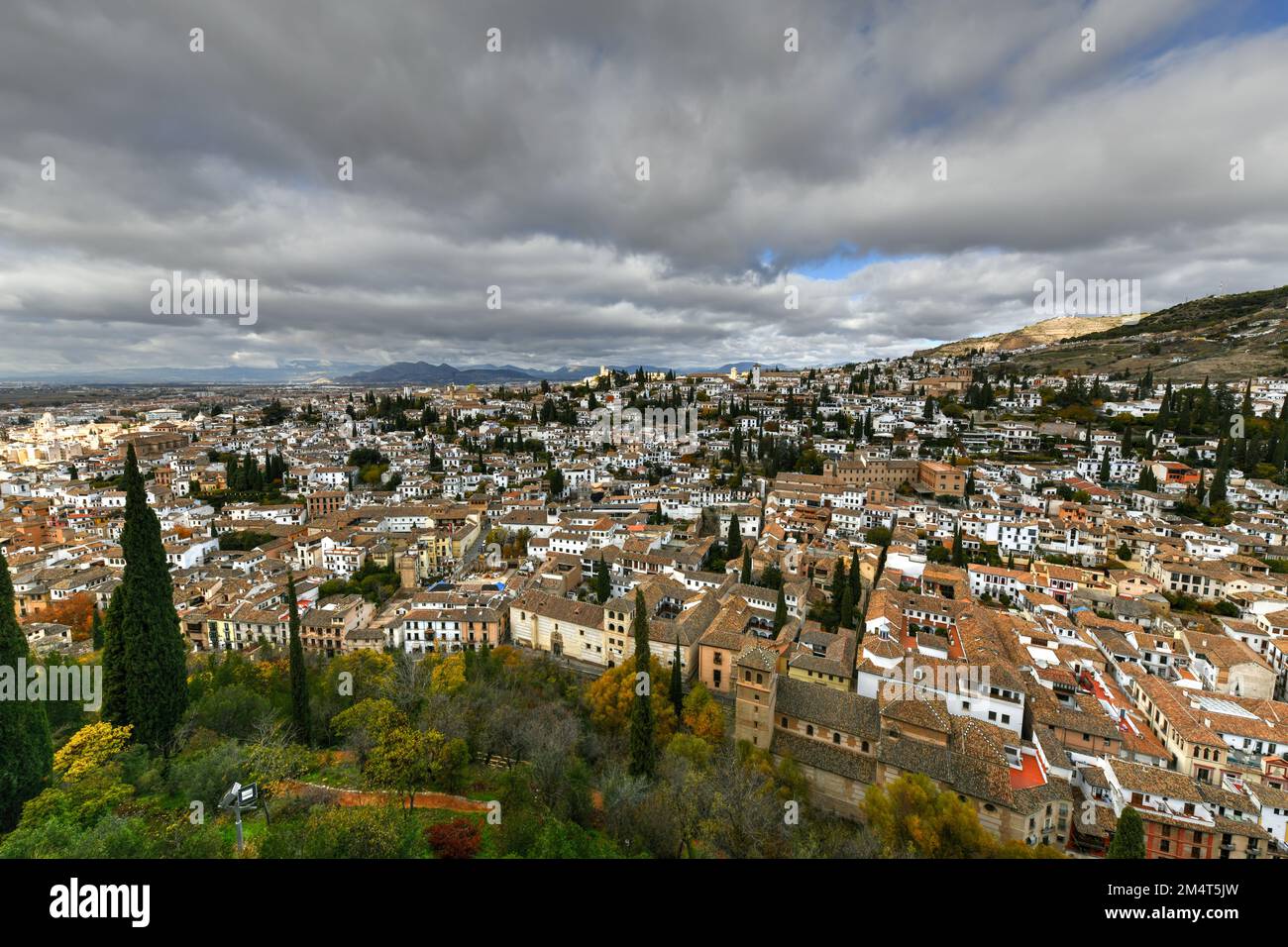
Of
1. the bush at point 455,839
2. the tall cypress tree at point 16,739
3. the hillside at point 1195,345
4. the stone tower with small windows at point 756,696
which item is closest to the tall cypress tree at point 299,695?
the tall cypress tree at point 16,739

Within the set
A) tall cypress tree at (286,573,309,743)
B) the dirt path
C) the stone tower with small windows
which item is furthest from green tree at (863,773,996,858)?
tall cypress tree at (286,573,309,743)

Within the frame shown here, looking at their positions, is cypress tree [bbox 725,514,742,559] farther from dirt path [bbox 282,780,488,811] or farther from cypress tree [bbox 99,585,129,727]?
cypress tree [bbox 99,585,129,727]

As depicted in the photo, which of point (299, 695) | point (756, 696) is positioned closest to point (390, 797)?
point (299, 695)

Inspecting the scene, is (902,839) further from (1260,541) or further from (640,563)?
(1260,541)

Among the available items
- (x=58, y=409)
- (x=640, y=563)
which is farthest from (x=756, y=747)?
(x=58, y=409)

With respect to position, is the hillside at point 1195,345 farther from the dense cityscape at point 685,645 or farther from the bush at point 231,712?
the bush at point 231,712

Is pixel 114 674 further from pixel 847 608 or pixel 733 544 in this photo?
pixel 733 544
